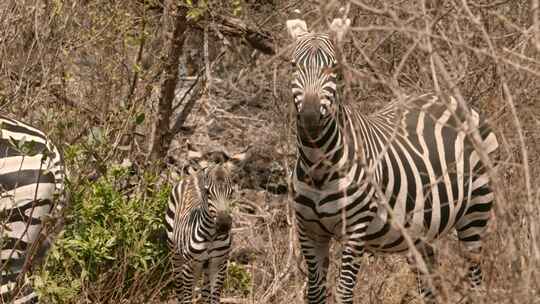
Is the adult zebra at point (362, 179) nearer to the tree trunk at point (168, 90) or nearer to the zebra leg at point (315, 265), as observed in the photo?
the zebra leg at point (315, 265)

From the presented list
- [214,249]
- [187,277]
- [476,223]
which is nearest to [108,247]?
[187,277]

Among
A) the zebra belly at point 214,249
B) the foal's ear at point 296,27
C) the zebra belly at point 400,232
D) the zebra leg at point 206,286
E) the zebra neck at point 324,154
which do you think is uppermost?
the foal's ear at point 296,27

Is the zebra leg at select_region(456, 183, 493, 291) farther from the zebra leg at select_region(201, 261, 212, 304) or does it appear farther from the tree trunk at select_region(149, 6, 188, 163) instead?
the tree trunk at select_region(149, 6, 188, 163)

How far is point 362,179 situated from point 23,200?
2062 millimetres

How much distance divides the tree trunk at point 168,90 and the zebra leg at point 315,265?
89.1 inches

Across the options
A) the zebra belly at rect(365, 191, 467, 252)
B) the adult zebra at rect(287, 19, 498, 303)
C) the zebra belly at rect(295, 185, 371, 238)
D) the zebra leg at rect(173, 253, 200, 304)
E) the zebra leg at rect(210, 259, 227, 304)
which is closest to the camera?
the adult zebra at rect(287, 19, 498, 303)

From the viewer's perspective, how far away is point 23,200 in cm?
562

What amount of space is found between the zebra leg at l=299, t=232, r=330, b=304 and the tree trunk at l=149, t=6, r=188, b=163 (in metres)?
2.26

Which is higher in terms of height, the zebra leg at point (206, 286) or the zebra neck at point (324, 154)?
the zebra neck at point (324, 154)

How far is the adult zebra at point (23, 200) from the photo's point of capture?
5.57 m

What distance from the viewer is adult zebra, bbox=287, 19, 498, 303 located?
20.1 feet

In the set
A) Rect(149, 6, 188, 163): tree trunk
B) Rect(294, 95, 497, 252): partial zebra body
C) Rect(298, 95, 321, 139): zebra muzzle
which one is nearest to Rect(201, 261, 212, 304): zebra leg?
Rect(149, 6, 188, 163): tree trunk

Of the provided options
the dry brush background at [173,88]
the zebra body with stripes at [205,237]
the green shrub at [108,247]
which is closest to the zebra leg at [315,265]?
the dry brush background at [173,88]

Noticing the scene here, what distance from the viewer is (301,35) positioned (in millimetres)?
6363
